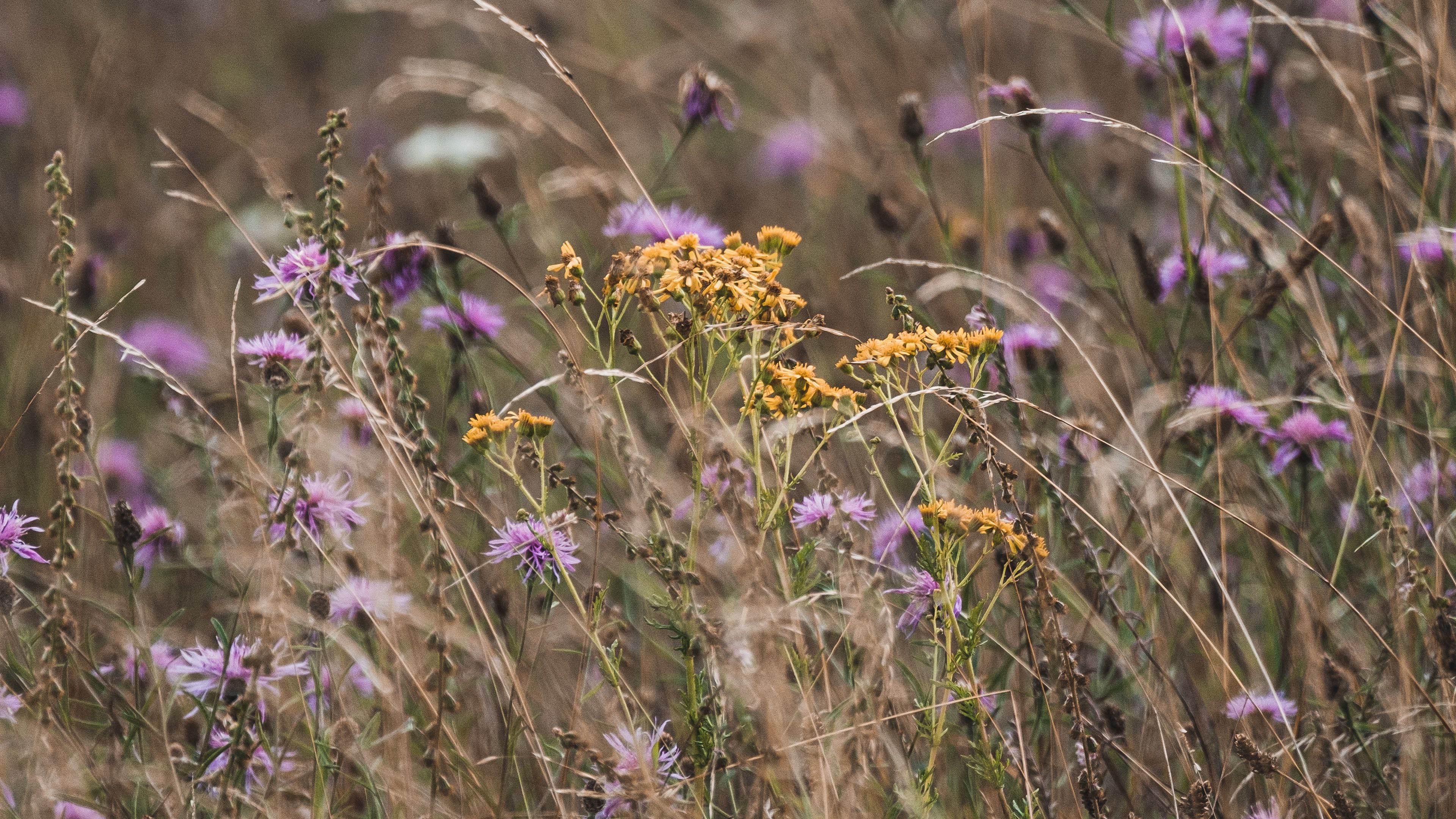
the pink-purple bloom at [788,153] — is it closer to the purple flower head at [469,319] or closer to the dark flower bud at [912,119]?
the dark flower bud at [912,119]

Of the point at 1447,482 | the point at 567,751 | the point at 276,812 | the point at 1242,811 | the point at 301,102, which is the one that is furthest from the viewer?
the point at 301,102

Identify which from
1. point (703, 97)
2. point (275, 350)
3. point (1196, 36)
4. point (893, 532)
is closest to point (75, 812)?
point (275, 350)

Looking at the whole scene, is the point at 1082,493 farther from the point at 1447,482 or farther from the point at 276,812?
the point at 276,812

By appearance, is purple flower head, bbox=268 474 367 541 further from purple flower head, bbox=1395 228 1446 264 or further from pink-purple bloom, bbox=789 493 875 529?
purple flower head, bbox=1395 228 1446 264

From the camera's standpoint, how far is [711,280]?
45.4 inches

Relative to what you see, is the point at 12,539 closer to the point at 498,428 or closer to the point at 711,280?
the point at 498,428

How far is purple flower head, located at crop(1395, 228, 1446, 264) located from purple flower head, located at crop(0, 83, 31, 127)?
372 centimetres

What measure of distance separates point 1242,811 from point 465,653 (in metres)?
1.04

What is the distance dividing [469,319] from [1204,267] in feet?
3.59

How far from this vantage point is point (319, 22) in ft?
16.5

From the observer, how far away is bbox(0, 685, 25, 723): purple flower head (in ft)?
3.92

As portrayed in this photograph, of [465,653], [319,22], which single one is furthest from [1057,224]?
[319,22]

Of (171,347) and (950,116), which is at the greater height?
(950,116)

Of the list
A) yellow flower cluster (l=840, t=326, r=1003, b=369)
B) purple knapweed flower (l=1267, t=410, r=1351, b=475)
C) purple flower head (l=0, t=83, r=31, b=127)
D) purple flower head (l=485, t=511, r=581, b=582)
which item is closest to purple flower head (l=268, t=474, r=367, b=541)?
purple flower head (l=485, t=511, r=581, b=582)
